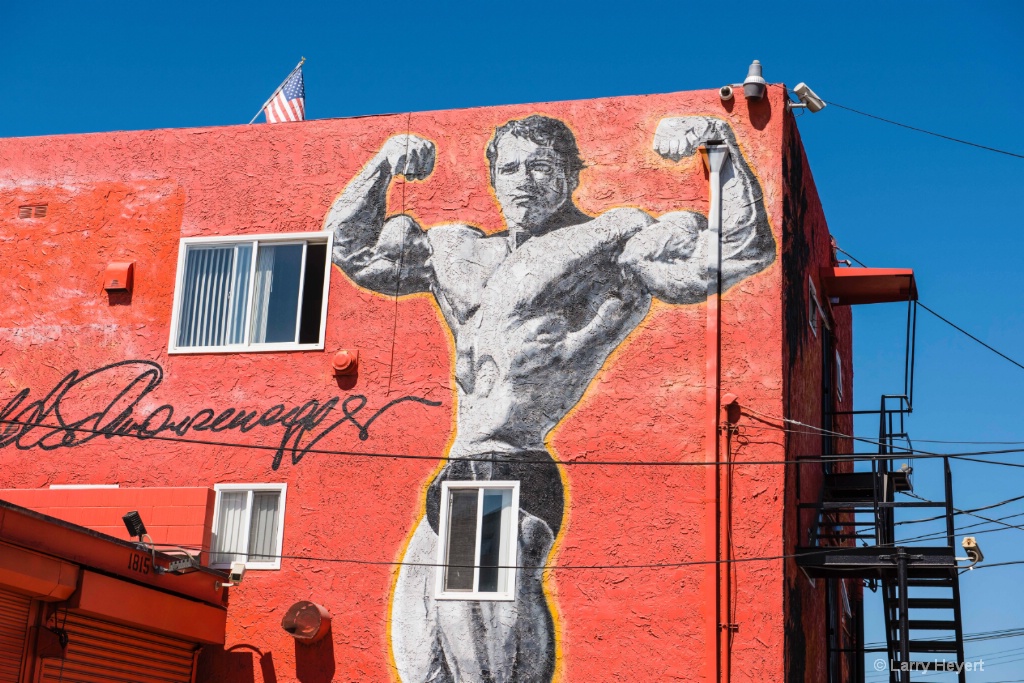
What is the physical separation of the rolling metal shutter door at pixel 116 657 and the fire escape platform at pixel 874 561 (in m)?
7.59

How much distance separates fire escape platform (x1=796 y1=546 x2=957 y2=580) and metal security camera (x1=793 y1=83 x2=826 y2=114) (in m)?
5.58

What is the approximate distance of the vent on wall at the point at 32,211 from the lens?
19.7m

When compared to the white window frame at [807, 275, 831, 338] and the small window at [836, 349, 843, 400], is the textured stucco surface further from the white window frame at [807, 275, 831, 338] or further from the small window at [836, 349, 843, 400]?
the small window at [836, 349, 843, 400]

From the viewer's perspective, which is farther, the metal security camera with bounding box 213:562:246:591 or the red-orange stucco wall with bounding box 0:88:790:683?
the metal security camera with bounding box 213:562:246:591

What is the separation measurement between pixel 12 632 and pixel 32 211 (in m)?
7.24

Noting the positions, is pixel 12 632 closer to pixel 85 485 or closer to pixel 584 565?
pixel 85 485

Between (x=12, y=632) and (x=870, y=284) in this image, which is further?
(x=870, y=284)

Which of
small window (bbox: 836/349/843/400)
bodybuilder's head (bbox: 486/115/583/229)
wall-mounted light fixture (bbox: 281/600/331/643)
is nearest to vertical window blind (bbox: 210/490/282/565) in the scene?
wall-mounted light fixture (bbox: 281/600/331/643)

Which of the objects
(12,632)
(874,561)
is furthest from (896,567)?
(12,632)

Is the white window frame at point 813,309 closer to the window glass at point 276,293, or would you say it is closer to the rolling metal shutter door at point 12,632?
the window glass at point 276,293

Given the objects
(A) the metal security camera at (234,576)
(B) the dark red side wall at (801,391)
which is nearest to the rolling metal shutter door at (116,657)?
(A) the metal security camera at (234,576)

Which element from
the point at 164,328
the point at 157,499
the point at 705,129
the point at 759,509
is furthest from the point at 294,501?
the point at 705,129
